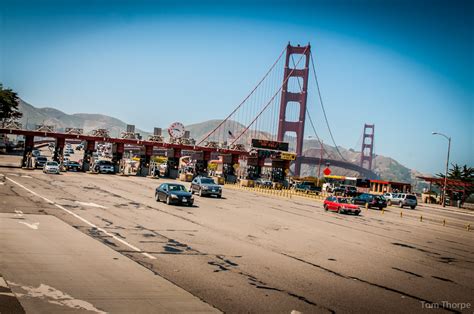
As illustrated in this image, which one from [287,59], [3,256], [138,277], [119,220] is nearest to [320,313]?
[138,277]

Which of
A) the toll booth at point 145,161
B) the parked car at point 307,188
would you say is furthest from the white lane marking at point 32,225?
the toll booth at point 145,161

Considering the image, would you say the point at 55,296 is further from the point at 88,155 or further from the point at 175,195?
the point at 88,155

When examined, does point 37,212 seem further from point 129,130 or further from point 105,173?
point 129,130

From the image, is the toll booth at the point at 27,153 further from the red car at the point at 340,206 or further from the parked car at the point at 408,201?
the parked car at the point at 408,201

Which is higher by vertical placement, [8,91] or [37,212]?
[8,91]

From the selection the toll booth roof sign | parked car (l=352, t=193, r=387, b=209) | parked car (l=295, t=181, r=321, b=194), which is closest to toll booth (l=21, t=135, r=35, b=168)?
the toll booth roof sign

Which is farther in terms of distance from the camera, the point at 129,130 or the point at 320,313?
the point at 129,130
